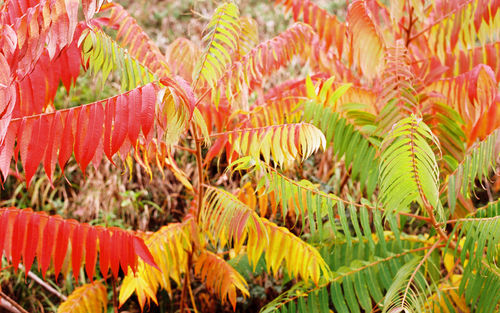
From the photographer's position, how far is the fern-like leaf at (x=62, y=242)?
1599mm

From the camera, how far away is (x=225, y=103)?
2.30 m

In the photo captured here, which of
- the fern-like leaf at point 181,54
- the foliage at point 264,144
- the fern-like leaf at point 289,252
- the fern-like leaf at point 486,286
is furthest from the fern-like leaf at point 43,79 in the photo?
the fern-like leaf at point 486,286

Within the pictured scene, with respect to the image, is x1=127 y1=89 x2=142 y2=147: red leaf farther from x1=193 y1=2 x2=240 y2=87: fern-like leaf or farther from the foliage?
x1=193 y1=2 x2=240 y2=87: fern-like leaf

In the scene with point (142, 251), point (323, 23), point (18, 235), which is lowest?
point (142, 251)

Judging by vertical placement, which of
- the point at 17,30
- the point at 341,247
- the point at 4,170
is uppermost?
the point at 17,30

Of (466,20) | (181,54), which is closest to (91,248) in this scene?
(181,54)

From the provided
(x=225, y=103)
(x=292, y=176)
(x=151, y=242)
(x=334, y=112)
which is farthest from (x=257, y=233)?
(x=292, y=176)

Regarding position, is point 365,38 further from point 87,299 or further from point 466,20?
point 87,299

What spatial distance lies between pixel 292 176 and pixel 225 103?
1157 millimetres

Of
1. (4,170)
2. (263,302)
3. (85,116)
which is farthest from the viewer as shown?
(263,302)

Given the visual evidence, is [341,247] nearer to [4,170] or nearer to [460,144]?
[460,144]

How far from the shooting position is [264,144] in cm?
171

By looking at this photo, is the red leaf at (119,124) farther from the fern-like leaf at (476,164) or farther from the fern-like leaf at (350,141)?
the fern-like leaf at (476,164)

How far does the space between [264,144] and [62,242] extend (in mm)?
776
